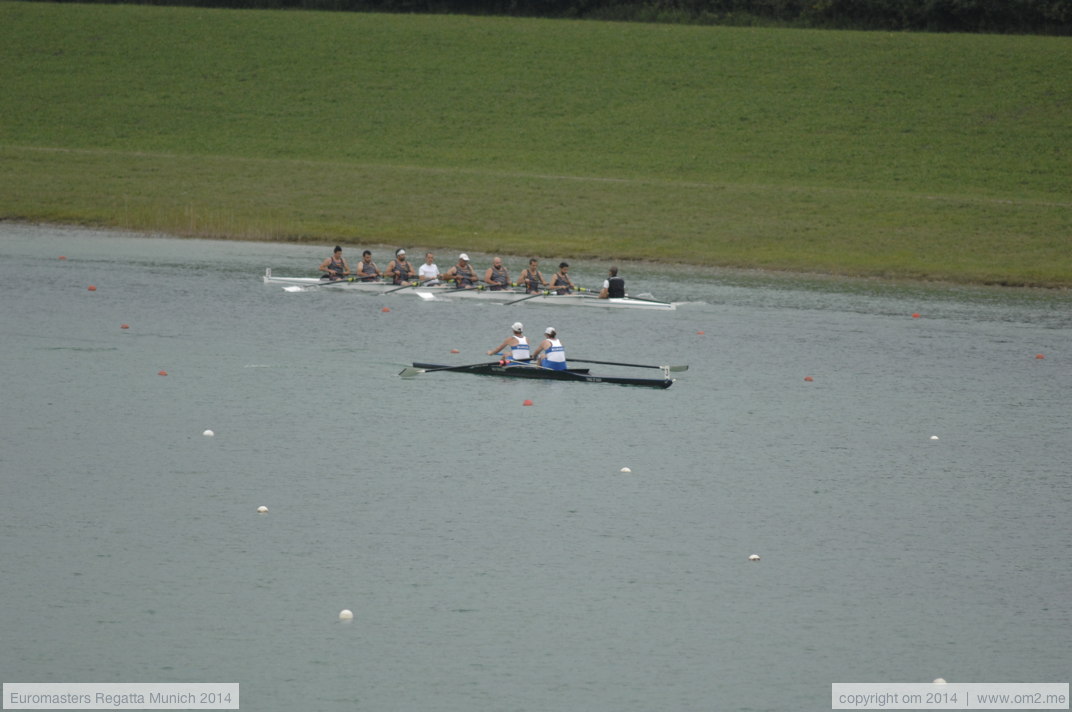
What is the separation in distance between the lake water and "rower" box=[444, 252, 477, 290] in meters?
3.13

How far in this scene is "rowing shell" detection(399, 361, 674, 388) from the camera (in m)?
26.4

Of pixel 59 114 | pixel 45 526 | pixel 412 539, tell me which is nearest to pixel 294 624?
pixel 412 539

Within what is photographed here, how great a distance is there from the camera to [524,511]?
18500mm

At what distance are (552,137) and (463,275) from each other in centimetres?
2351

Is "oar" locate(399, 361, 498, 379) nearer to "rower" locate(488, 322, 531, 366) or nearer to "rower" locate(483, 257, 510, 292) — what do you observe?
"rower" locate(488, 322, 531, 366)

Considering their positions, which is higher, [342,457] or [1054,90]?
[1054,90]

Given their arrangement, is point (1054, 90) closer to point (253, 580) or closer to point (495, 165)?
point (495, 165)

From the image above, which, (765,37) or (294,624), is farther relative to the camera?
(765,37)

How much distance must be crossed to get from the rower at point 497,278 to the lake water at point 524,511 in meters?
3.08

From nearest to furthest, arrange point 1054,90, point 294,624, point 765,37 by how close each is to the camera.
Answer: point 294,624, point 1054,90, point 765,37

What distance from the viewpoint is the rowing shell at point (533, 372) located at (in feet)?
86.6

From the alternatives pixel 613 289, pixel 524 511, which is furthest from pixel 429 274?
pixel 524 511

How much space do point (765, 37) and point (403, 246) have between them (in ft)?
107

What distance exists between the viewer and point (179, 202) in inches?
1907
